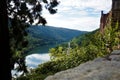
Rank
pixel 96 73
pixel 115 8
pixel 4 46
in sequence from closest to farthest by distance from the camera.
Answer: pixel 96 73 < pixel 4 46 < pixel 115 8

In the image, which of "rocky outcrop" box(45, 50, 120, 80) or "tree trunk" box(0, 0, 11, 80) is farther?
"tree trunk" box(0, 0, 11, 80)

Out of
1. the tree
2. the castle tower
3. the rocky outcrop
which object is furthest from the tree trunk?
the castle tower

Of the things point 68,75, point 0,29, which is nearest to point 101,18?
point 0,29

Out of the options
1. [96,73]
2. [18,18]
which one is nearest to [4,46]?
[18,18]

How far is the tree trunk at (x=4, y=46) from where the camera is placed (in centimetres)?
1189

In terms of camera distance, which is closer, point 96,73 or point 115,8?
point 96,73

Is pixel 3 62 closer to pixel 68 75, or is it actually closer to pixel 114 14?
pixel 68 75

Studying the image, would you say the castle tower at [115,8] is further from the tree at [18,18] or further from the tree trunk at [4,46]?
the tree trunk at [4,46]

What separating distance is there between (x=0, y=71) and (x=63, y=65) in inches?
381

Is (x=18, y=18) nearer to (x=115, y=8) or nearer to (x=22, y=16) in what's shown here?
(x=22, y=16)

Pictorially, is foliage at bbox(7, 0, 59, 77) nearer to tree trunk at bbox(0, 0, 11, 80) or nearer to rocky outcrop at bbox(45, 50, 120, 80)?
tree trunk at bbox(0, 0, 11, 80)

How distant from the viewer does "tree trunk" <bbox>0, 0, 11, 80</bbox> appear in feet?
39.0

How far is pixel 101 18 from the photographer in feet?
199

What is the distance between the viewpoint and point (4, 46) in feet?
39.5
